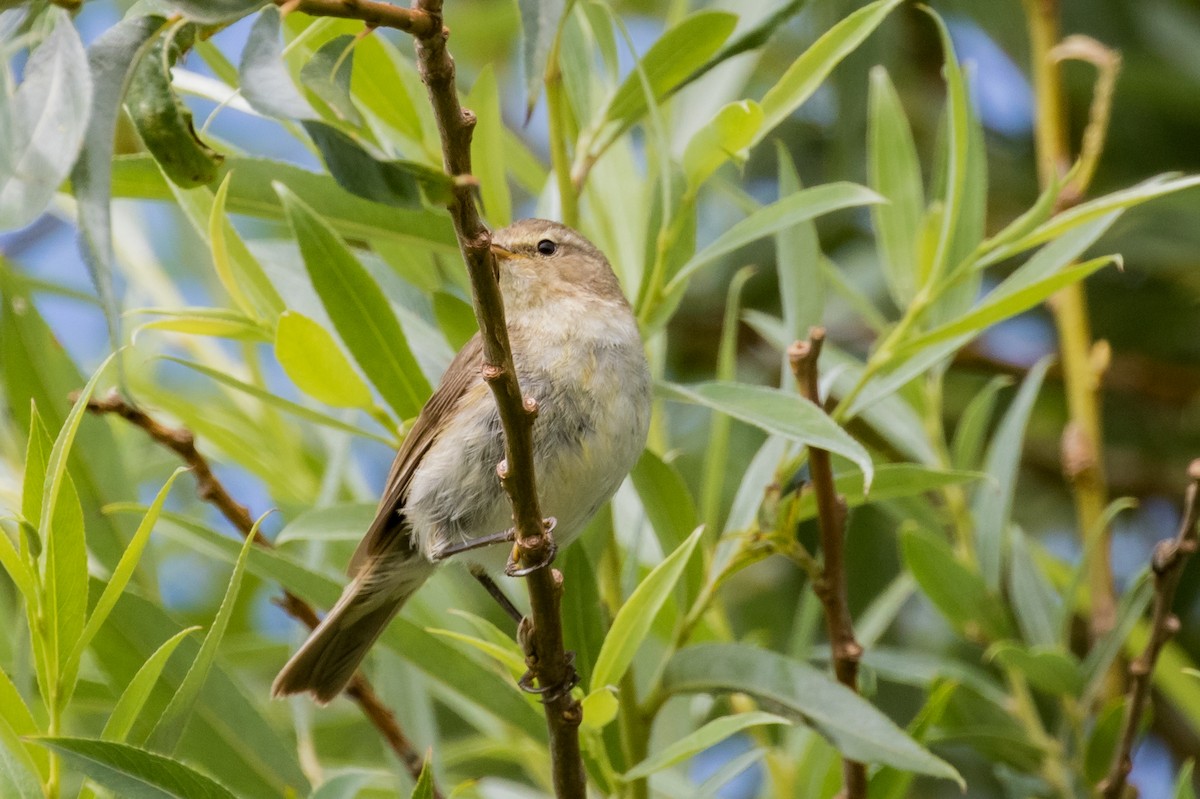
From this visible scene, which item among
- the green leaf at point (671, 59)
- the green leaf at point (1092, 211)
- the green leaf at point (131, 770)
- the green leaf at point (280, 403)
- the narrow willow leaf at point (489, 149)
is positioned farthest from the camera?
the narrow willow leaf at point (489, 149)

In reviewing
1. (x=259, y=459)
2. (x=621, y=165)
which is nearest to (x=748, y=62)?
(x=621, y=165)

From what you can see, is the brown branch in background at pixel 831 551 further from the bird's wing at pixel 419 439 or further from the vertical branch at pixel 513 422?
the bird's wing at pixel 419 439

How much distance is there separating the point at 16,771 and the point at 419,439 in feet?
3.35

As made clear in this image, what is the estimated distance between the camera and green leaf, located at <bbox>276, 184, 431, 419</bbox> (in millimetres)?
2250

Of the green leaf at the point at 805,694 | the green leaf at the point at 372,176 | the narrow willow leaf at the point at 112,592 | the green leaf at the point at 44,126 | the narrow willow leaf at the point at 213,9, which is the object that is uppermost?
the narrow willow leaf at the point at 213,9

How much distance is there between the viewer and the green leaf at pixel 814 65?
7.75ft

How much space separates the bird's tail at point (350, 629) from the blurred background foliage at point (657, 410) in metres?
0.07

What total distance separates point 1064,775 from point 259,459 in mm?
1796

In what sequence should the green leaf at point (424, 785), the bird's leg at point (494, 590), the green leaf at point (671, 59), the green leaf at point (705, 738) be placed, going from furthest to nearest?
the bird's leg at point (494, 590), the green leaf at point (671, 59), the green leaf at point (705, 738), the green leaf at point (424, 785)

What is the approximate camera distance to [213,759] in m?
2.39

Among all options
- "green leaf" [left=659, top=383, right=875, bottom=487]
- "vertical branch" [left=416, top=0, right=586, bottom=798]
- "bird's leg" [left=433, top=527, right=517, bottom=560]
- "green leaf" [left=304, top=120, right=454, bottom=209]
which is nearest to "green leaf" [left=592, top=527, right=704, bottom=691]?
"vertical branch" [left=416, top=0, right=586, bottom=798]

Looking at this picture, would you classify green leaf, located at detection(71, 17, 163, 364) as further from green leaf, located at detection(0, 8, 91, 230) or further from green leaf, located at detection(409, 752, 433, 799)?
green leaf, located at detection(409, 752, 433, 799)

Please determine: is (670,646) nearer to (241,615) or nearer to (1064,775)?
(1064,775)

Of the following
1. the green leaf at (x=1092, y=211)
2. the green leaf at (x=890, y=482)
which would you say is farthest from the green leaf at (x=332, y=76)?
the green leaf at (x=1092, y=211)
